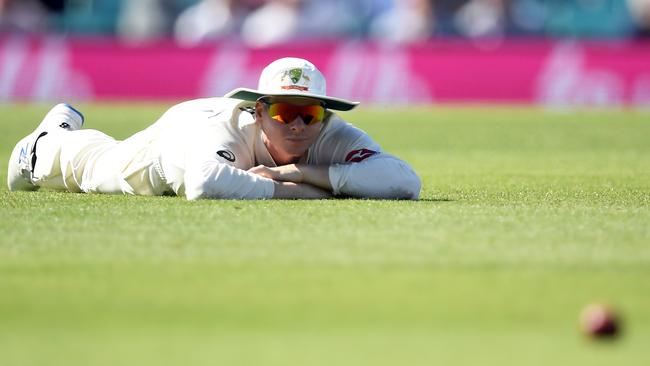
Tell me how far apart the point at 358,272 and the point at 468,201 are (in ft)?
9.01

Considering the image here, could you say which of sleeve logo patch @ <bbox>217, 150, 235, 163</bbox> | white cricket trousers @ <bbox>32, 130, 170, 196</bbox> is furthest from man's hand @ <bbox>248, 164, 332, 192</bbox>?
white cricket trousers @ <bbox>32, 130, 170, 196</bbox>

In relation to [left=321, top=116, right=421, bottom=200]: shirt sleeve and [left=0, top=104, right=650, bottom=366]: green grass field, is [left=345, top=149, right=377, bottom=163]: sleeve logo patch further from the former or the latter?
[left=0, top=104, right=650, bottom=366]: green grass field

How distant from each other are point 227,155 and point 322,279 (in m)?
2.43

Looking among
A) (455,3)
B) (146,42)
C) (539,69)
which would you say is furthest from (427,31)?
(146,42)

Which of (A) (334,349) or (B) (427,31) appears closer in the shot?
(A) (334,349)

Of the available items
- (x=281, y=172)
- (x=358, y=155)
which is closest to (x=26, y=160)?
(x=281, y=172)

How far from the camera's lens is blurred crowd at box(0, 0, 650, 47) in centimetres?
2352

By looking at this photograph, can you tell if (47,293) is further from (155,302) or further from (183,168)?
(183,168)

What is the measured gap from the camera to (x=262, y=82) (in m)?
7.45

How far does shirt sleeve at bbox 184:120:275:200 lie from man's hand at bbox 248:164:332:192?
9 cm

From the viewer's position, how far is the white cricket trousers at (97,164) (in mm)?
7918

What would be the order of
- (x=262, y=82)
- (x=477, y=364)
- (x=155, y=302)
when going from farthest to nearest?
(x=262, y=82) → (x=155, y=302) → (x=477, y=364)

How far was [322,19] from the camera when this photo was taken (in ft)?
80.6

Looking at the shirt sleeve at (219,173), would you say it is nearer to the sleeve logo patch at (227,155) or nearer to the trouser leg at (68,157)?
the sleeve logo patch at (227,155)
